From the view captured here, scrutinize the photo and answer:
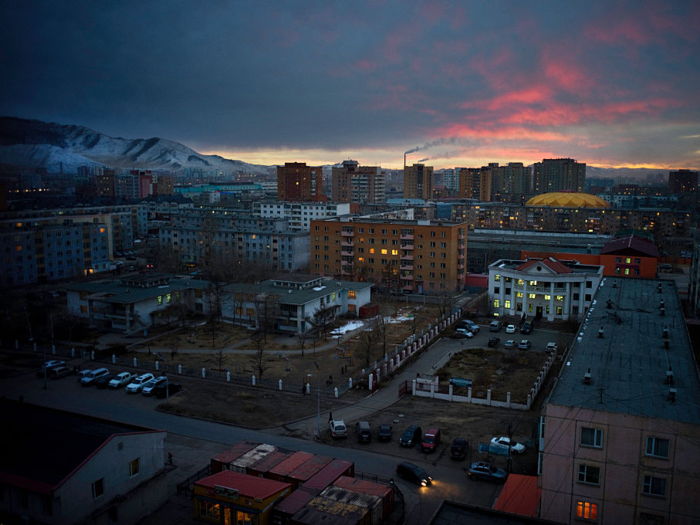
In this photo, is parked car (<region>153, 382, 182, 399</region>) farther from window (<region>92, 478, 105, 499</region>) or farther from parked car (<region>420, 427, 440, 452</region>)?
parked car (<region>420, 427, 440, 452</region>)

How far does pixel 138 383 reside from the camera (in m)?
24.3

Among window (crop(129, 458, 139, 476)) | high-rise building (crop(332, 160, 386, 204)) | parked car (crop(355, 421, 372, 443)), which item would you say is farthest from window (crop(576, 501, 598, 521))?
high-rise building (crop(332, 160, 386, 204))

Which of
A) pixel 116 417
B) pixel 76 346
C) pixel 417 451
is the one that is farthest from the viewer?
pixel 76 346

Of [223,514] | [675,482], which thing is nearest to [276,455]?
[223,514]

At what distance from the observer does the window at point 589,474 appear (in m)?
12.2

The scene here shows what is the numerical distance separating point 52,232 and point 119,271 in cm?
762

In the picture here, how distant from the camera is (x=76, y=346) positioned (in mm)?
30859

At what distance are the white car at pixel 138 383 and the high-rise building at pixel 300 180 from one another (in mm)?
89255

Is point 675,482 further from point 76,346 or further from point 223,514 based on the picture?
point 76,346

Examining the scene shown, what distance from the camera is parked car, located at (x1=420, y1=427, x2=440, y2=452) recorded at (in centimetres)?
1816

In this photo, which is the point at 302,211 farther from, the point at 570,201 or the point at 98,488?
the point at 98,488

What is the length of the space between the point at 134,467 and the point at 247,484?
3111 millimetres

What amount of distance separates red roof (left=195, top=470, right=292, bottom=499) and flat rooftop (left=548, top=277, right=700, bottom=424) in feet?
24.9

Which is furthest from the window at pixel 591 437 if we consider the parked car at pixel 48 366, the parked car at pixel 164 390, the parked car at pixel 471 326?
the parked car at pixel 48 366
